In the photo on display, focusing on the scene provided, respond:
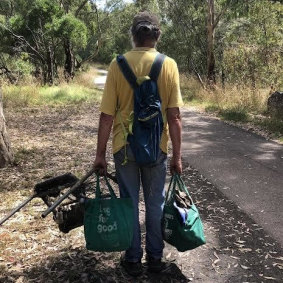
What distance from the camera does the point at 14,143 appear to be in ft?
27.7

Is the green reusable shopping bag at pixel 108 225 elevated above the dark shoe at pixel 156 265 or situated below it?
above

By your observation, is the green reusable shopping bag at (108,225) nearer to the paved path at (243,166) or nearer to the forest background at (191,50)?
the paved path at (243,166)

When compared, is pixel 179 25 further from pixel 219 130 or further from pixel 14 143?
pixel 14 143

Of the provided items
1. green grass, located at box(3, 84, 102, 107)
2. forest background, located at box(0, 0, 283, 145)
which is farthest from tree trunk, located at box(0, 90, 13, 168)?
green grass, located at box(3, 84, 102, 107)

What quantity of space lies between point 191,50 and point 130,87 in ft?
70.8

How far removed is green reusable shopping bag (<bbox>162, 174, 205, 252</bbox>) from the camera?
3.16m

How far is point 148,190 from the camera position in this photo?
3.23 metres

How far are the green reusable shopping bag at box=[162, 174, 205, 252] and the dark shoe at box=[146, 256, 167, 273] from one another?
0.26m

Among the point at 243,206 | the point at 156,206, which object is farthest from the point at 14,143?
the point at 156,206

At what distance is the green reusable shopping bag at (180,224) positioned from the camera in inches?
124

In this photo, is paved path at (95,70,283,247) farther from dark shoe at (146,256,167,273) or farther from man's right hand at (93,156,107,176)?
man's right hand at (93,156,107,176)

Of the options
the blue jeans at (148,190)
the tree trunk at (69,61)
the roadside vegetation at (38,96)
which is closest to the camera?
the blue jeans at (148,190)

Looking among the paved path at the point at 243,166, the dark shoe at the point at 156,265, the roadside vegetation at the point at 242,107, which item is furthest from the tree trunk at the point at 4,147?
the roadside vegetation at the point at 242,107

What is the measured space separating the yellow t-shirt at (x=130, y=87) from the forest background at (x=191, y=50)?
22.6ft
